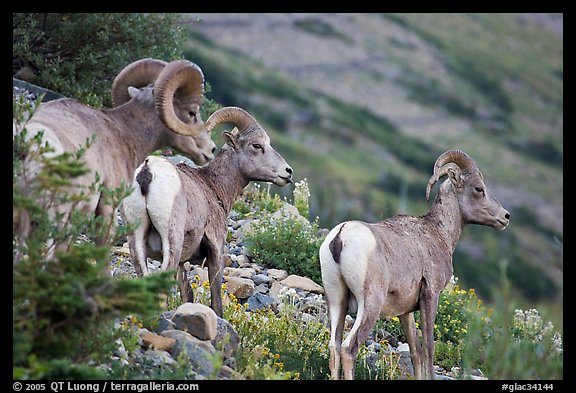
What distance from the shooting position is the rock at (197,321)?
9359 mm

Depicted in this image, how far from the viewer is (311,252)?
570 inches

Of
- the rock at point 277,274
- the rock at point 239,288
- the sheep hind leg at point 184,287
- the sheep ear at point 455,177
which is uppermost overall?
the sheep ear at point 455,177

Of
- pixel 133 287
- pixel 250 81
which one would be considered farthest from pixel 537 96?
pixel 133 287

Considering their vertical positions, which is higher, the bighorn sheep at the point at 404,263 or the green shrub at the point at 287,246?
the green shrub at the point at 287,246

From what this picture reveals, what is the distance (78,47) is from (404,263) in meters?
9.94

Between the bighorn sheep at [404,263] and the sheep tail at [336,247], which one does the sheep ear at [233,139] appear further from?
the sheep tail at [336,247]

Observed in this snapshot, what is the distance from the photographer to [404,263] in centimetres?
1077

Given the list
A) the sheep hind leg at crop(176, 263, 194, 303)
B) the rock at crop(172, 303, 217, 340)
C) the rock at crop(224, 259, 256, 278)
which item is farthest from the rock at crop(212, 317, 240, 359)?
the rock at crop(224, 259, 256, 278)

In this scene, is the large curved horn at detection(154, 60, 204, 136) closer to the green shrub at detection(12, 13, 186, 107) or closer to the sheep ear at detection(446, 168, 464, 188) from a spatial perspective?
the sheep ear at detection(446, 168, 464, 188)

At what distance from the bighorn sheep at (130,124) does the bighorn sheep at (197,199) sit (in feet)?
1.07

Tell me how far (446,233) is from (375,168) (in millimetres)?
77258

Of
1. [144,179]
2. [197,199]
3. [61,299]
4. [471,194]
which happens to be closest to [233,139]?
[197,199]

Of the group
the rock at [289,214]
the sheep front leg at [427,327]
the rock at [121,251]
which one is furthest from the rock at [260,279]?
the sheep front leg at [427,327]
